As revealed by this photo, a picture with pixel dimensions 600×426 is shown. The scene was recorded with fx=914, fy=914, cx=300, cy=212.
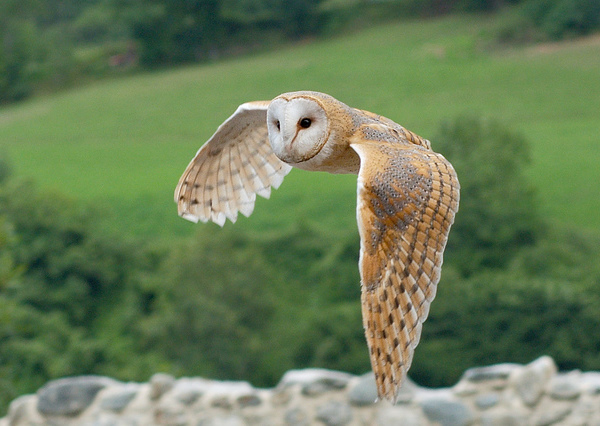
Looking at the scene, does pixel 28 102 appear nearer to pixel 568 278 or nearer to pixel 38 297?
pixel 38 297

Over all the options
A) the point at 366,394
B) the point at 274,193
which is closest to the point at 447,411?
the point at 366,394

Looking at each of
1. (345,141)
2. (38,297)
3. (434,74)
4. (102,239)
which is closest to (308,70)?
(434,74)

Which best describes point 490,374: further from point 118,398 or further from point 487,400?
point 118,398

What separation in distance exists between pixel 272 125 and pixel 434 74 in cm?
2263

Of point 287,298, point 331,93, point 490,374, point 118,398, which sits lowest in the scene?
point 287,298

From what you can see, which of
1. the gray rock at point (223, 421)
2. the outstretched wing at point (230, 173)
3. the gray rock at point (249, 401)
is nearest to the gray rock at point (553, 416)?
the gray rock at point (249, 401)

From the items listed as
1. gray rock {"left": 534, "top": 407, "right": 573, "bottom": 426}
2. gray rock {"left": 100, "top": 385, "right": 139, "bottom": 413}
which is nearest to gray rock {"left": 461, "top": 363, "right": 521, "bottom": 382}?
gray rock {"left": 534, "top": 407, "right": 573, "bottom": 426}

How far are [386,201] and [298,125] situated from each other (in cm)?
34

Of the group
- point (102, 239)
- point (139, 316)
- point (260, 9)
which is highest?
point (260, 9)

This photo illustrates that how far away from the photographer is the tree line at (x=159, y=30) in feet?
87.6

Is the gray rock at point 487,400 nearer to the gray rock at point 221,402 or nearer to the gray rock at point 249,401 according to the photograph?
the gray rock at point 249,401

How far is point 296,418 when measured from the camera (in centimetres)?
605

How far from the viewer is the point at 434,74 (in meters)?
24.6

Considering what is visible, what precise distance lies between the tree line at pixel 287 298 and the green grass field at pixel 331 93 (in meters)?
2.62
